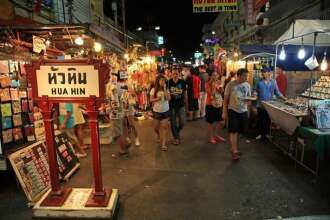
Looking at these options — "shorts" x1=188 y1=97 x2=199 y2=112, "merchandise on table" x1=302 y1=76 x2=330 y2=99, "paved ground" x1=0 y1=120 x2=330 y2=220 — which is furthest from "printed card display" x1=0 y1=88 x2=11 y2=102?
"merchandise on table" x1=302 y1=76 x2=330 y2=99

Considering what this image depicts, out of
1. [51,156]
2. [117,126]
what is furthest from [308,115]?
[51,156]

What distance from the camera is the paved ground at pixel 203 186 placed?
4238 mm

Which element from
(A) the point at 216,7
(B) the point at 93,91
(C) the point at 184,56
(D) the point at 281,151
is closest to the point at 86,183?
(B) the point at 93,91

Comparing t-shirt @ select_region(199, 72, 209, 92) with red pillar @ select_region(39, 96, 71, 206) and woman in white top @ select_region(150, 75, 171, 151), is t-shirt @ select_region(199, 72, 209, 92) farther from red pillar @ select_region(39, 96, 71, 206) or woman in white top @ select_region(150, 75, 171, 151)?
red pillar @ select_region(39, 96, 71, 206)

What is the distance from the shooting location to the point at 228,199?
4590mm

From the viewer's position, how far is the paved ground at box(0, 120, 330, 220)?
4.24 m

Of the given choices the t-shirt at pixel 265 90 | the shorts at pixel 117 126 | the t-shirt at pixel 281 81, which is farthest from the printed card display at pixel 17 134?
the t-shirt at pixel 281 81

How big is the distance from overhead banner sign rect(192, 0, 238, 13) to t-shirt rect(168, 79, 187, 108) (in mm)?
4729

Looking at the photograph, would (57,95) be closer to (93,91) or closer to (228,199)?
(93,91)

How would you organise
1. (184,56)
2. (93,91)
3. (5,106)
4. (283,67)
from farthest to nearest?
(184,56)
(283,67)
(5,106)
(93,91)

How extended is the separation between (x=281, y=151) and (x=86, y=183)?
15.7ft

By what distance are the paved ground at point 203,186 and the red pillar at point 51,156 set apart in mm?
482

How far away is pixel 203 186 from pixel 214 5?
27.5 ft

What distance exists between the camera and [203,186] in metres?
5.08
